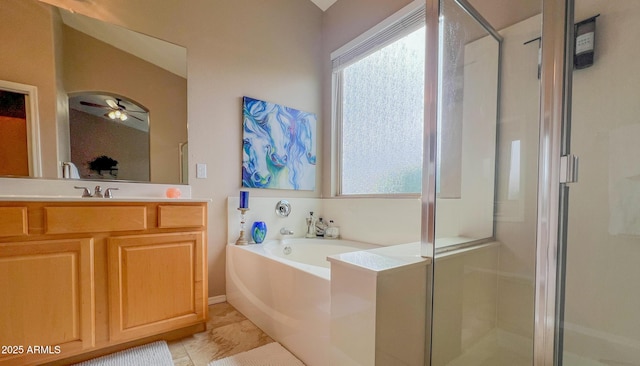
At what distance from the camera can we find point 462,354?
1227 mm

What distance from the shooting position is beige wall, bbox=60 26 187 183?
1632mm

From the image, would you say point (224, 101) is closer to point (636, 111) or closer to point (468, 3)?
Answer: point (468, 3)

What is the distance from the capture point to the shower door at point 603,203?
1.03 meters

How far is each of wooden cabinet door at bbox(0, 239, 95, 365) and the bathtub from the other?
0.85 meters

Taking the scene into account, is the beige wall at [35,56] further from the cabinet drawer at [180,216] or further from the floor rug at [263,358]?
the floor rug at [263,358]

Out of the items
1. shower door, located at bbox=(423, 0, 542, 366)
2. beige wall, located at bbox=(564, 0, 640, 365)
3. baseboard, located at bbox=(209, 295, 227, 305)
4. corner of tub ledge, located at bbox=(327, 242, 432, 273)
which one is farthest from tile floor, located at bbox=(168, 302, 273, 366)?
beige wall, located at bbox=(564, 0, 640, 365)

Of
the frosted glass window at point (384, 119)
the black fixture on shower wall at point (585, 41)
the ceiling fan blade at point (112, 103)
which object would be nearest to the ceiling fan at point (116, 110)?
the ceiling fan blade at point (112, 103)

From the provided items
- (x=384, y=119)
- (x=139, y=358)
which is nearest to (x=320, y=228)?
(x=384, y=119)

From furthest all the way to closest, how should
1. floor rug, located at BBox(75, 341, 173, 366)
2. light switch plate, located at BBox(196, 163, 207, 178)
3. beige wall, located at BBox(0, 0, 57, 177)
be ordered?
light switch plate, located at BBox(196, 163, 207, 178)
beige wall, located at BBox(0, 0, 57, 177)
floor rug, located at BBox(75, 341, 173, 366)

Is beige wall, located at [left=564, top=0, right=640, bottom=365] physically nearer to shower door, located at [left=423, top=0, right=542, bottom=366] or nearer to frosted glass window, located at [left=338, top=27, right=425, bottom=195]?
shower door, located at [left=423, top=0, right=542, bottom=366]

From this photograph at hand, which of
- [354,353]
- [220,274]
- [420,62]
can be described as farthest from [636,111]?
[220,274]

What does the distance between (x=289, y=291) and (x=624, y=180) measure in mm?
1580

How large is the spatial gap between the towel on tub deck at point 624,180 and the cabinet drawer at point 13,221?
8.30 ft

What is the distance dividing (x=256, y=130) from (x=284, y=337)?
5.28ft
